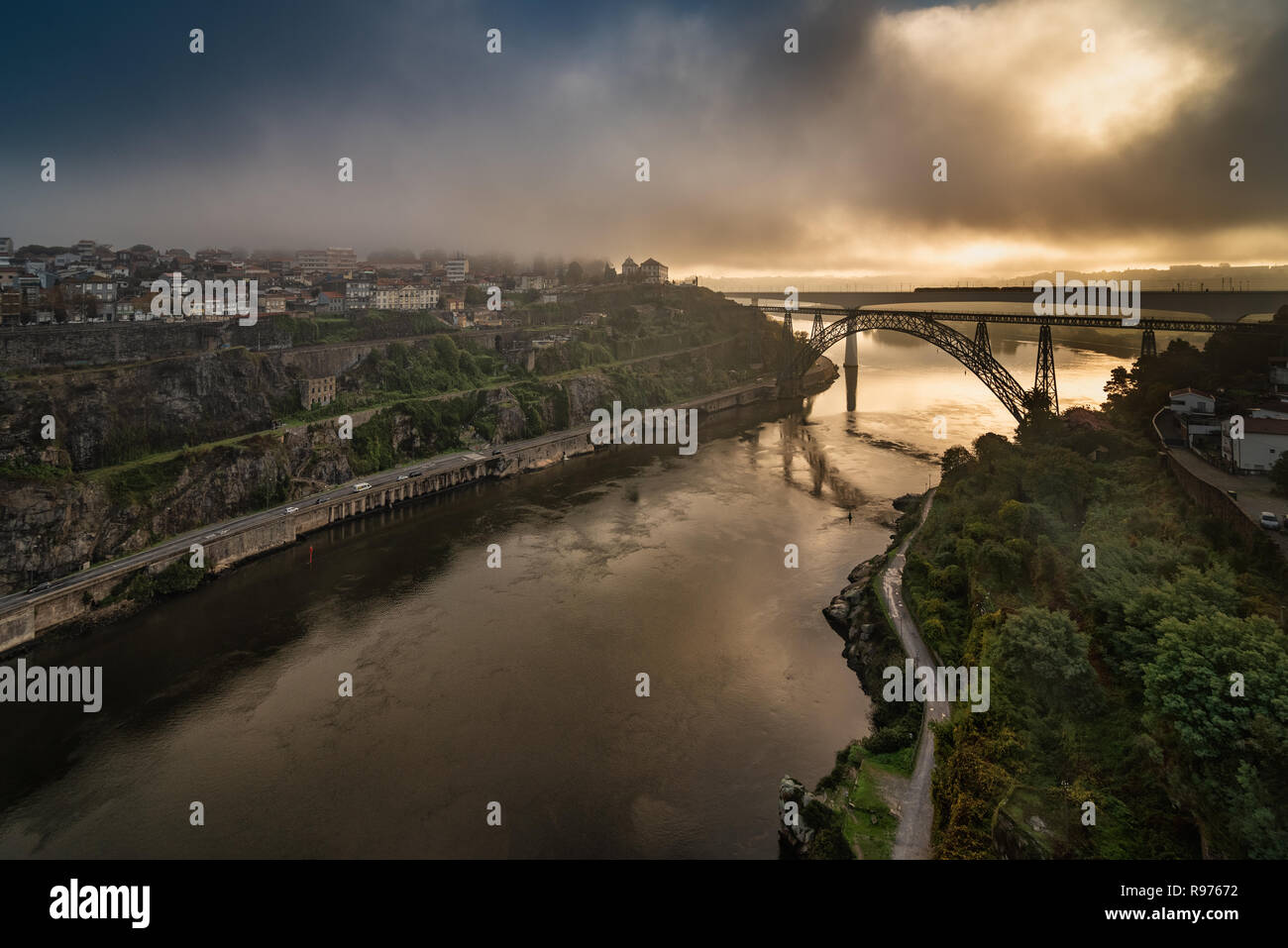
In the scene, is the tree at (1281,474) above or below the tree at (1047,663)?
above

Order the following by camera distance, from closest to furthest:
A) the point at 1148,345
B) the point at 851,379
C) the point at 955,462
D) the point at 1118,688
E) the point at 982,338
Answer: the point at 1118,688 → the point at 955,462 → the point at 1148,345 → the point at 982,338 → the point at 851,379

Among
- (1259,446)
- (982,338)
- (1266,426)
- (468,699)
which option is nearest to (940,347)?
(982,338)

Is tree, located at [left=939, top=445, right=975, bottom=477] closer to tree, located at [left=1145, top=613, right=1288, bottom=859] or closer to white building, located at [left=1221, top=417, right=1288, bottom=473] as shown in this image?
white building, located at [left=1221, top=417, right=1288, bottom=473]

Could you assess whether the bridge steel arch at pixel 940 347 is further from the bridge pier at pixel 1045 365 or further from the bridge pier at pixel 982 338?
the bridge pier at pixel 1045 365

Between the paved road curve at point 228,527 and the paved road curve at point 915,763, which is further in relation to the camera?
the paved road curve at point 228,527

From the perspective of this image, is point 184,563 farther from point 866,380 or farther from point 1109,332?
point 1109,332

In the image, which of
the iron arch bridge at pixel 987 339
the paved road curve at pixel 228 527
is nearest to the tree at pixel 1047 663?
the iron arch bridge at pixel 987 339

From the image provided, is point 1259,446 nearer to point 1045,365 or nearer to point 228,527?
point 1045,365
